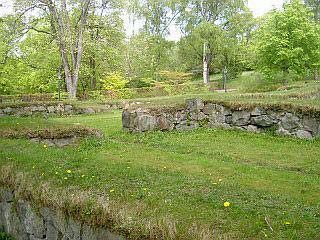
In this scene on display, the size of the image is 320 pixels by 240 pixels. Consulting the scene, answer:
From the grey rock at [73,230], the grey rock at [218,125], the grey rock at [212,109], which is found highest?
the grey rock at [212,109]

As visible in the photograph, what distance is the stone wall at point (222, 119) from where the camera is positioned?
10.0 metres

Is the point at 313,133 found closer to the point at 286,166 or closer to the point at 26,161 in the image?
the point at 286,166

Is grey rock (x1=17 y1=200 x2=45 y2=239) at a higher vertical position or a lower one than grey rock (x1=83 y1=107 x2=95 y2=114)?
lower

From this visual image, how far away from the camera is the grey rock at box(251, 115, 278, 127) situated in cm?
1055

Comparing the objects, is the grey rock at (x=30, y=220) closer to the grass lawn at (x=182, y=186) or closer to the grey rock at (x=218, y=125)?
the grass lawn at (x=182, y=186)

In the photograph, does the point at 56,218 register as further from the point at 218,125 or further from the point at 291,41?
the point at 291,41

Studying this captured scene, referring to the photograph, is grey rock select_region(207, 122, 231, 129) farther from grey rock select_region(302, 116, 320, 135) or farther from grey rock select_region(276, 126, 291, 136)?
grey rock select_region(302, 116, 320, 135)

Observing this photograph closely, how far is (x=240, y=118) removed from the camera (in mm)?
11133

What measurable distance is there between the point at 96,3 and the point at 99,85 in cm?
812

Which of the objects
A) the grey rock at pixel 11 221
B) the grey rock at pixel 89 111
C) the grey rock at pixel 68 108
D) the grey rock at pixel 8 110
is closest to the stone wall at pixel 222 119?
the grey rock at pixel 11 221

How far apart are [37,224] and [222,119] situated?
7.39 metres

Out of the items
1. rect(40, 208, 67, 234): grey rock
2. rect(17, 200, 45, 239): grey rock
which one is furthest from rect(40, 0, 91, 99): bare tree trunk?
rect(40, 208, 67, 234): grey rock

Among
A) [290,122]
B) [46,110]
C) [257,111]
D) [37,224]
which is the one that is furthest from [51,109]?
[37,224]

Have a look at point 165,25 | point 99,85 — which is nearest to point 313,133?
point 99,85
